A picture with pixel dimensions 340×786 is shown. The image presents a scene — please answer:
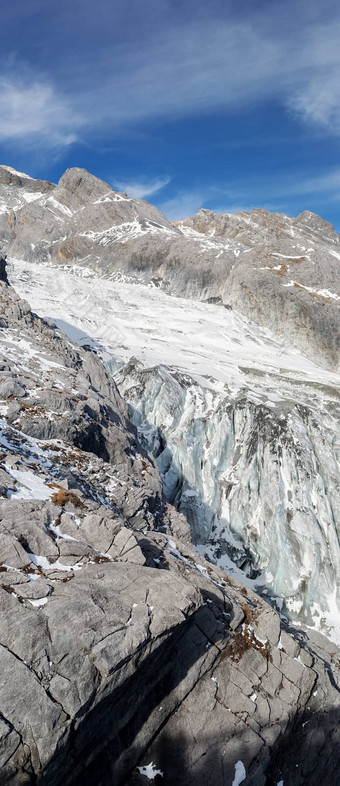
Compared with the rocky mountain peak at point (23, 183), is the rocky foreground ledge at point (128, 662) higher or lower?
lower

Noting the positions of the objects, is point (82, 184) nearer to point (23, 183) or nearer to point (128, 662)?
point (23, 183)

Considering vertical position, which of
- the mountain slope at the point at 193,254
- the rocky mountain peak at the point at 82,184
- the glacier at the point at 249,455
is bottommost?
the glacier at the point at 249,455

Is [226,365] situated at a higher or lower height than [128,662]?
higher

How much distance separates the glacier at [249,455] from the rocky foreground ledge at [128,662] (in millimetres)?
16101

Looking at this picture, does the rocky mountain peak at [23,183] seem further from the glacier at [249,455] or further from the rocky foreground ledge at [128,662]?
the rocky foreground ledge at [128,662]

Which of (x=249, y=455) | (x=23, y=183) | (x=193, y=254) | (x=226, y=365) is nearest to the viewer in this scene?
(x=249, y=455)

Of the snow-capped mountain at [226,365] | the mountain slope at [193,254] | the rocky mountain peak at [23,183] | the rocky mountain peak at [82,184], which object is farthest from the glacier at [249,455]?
the rocky mountain peak at [23,183]

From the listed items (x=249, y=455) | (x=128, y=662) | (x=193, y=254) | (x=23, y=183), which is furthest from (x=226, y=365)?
(x=23, y=183)

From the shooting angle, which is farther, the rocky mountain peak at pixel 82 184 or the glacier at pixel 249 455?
the rocky mountain peak at pixel 82 184

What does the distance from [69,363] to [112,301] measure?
4420 centimetres

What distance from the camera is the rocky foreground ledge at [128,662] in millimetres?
7719

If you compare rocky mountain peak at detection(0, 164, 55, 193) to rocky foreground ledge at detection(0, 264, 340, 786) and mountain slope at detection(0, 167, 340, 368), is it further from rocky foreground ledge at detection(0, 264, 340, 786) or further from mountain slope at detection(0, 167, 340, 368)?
rocky foreground ledge at detection(0, 264, 340, 786)

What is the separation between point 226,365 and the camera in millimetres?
52594

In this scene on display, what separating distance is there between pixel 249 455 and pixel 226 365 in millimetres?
16467
